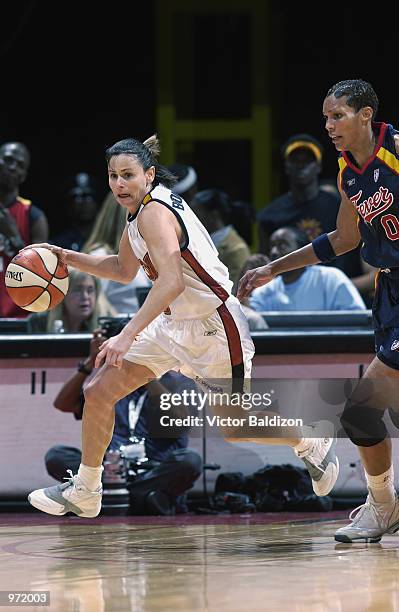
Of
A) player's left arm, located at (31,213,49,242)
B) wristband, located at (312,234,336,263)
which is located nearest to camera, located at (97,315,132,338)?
wristband, located at (312,234,336,263)

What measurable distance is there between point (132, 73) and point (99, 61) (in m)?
0.35

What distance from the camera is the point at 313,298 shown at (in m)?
8.31

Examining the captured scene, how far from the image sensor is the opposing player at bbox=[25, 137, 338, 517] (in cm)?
585

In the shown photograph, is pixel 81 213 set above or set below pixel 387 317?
above

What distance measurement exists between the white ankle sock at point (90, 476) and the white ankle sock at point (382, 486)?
125 centimetres

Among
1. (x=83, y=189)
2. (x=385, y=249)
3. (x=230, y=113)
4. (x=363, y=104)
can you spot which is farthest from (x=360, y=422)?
(x=230, y=113)

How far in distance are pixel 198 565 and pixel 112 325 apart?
237 cm

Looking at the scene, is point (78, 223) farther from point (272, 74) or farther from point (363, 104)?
point (363, 104)

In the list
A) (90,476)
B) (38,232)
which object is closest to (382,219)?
(90,476)

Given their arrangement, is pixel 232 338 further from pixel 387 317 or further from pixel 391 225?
pixel 391 225

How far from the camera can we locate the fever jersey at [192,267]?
5.89 meters

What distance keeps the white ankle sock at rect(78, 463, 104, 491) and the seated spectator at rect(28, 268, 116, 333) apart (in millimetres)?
2023

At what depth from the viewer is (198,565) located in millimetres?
5219

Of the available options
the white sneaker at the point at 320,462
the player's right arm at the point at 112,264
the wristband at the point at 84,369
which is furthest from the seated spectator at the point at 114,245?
the white sneaker at the point at 320,462
